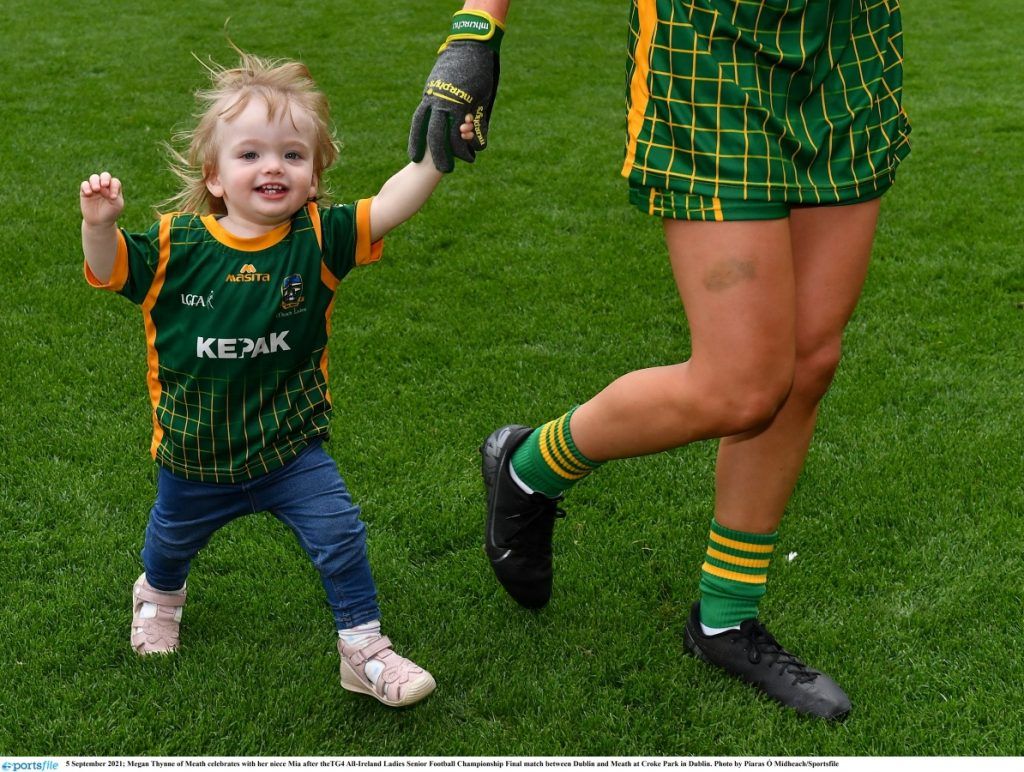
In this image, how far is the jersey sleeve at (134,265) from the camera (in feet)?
8.08

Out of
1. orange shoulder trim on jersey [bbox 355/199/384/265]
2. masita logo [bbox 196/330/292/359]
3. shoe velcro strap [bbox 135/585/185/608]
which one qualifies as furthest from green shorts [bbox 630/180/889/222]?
shoe velcro strap [bbox 135/585/185/608]

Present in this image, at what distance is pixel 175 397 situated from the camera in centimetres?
262

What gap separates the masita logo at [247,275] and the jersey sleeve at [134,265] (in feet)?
0.51

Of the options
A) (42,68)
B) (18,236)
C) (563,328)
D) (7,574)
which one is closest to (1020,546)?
(563,328)

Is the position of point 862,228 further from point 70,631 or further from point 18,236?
point 18,236

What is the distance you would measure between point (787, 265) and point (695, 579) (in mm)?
1092

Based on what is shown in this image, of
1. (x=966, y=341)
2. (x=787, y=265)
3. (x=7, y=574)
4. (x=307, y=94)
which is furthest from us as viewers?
(x=966, y=341)

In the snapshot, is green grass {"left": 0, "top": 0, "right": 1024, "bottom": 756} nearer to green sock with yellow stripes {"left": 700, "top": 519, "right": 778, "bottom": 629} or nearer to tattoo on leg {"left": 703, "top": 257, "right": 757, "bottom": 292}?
green sock with yellow stripes {"left": 700, "top": 519, "right": 778, "bottom": 629}

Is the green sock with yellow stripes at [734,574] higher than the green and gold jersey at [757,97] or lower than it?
lower

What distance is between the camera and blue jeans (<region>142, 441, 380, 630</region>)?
8.68 ft

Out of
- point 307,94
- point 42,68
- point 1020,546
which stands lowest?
point 42,68

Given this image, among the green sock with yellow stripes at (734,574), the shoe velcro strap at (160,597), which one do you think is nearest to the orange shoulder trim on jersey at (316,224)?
the shoe velcro strap at (160,597)

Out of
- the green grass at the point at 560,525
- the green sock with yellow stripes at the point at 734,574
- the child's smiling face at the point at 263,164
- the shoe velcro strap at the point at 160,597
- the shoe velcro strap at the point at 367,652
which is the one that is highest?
the child's smiling face at the point at 263,164

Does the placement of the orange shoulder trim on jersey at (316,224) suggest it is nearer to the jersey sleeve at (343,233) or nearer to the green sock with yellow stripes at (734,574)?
the jersey sleeve at (343,233)
